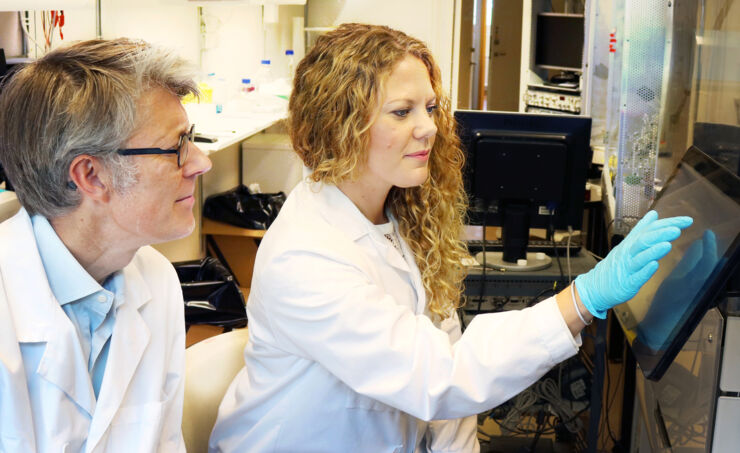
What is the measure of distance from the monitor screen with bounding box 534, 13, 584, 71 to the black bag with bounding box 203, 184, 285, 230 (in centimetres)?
181

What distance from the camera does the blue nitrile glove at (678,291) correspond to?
125 centimetres

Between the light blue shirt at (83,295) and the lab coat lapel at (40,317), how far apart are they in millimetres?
33

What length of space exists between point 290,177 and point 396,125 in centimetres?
318

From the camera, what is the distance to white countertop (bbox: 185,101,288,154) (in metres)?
3.27

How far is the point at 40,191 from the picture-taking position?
1.21 metres

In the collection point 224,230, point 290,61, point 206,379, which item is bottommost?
point 224,230

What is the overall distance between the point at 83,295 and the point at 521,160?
1.63 meters

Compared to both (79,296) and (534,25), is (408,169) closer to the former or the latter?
(79,296)

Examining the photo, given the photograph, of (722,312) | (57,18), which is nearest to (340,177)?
(722,312)

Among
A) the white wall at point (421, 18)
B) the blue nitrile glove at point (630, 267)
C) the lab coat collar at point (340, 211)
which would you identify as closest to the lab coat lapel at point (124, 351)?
the lab coat collar at point (340, 211)

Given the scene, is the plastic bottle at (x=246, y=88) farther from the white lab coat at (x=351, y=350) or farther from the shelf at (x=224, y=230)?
the white lab coat at (x=351, y=350)

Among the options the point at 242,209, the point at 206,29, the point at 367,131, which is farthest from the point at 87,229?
the point at 206,29

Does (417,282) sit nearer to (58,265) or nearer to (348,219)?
(348,219)

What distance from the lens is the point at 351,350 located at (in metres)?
1.40
